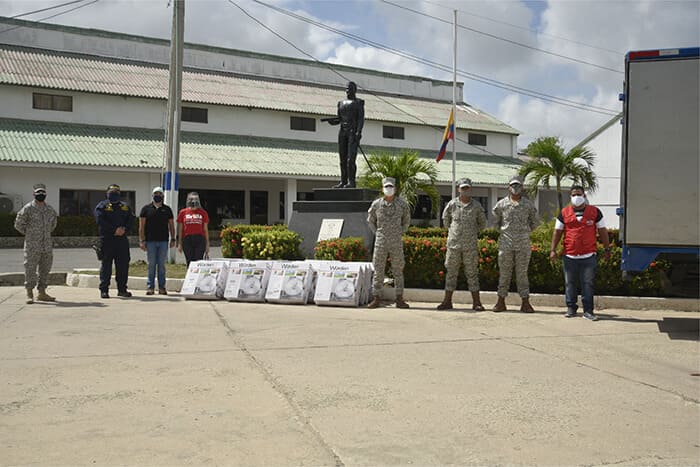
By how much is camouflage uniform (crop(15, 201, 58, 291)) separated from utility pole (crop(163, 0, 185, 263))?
4.40m

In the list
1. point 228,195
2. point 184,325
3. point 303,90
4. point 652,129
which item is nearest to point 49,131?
point 228,195

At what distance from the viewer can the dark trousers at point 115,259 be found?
10484 mm

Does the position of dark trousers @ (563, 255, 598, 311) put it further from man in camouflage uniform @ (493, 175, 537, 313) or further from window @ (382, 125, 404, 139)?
window @ (382, 125, 404, 139)

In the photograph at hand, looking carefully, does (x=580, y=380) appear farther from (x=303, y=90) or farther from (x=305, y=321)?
(x=303, y=90)

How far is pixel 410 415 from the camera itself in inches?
174

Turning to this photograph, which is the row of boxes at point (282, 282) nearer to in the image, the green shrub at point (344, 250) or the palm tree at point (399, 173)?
the green shrub at point (344, 250)

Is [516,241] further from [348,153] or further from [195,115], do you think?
[195,115]

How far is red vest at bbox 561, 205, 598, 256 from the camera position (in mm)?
8727

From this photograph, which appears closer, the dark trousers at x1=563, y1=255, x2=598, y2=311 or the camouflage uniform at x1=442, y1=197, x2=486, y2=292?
the dark trousers at x1=563, y1=255, x2=598, y2=311

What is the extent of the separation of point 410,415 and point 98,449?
1.91 m

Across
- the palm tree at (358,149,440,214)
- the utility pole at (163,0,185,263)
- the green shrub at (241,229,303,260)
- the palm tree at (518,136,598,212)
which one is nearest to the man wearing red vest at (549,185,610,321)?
the green shrub at (241,229,303,260)

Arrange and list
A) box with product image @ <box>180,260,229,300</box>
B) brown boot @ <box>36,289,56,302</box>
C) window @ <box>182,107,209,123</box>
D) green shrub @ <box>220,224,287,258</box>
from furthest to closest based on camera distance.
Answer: window @ <box>182,107,209,123</box>, green shrub @ <box>220,224,287,258</box>, box with product image @ <box>180,260,229,300</box>, brown boot @ <box>36,289,56,302</box>

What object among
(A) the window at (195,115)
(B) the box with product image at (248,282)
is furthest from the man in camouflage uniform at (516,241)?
(A) the window at (195,115)

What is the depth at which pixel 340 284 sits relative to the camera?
32.0 ft
